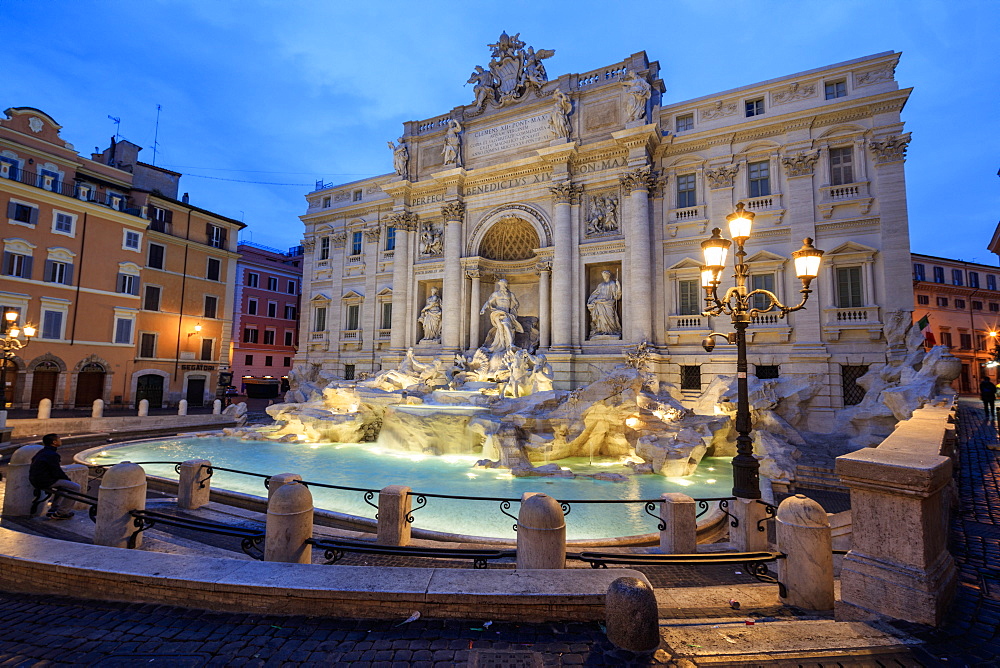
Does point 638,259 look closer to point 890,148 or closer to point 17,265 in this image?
point 890,148

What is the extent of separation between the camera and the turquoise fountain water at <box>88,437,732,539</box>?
8.22 meters

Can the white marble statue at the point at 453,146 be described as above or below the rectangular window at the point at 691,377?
above

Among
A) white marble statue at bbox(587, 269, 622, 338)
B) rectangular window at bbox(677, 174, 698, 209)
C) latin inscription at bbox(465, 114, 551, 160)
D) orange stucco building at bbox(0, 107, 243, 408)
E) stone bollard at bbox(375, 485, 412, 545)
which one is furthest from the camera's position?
latin inscription at bbox(465, 114, 551, 160)

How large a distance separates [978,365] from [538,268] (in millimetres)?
38787

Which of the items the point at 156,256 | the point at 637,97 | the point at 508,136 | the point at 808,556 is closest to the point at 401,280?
the point at 508,136

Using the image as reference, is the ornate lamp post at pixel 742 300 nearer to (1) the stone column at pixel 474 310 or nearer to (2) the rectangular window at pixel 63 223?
(1) the stone column at pixel 474 310

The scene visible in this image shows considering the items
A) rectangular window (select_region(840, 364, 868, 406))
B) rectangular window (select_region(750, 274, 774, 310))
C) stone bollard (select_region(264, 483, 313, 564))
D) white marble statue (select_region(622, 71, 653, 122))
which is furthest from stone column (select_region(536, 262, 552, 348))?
stone bollard (select_region(264, 483, 313, 564))

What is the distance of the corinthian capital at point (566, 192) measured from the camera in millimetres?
21500

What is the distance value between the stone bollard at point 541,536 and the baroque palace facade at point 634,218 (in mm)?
15513

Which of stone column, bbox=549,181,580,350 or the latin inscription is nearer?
stone column, bbox=549,181,580,350

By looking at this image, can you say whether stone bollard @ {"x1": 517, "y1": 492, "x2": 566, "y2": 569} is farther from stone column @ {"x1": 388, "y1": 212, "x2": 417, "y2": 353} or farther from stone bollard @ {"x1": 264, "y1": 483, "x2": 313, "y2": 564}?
stone column @ {"x1": 388, "y1": 212, "x2": 417, "y2": 353}

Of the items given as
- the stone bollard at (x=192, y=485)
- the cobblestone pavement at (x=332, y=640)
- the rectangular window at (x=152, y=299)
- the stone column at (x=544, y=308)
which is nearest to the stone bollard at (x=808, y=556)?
the cobblestone pavement at (x=332, y=640)

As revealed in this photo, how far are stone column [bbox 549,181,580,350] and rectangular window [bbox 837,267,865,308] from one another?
1055 cm

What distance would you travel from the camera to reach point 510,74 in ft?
78.5
